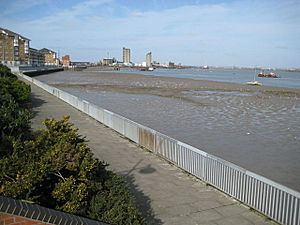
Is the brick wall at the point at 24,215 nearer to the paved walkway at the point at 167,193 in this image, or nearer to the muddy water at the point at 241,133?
the paved walkway at the point at 167,193

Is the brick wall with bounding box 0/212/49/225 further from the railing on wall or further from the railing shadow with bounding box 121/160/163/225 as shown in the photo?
the railing on wall

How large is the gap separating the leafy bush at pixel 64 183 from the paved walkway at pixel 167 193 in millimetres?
1107

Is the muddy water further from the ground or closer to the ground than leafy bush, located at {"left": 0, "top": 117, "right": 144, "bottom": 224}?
closer to the ground

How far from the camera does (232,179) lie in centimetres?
750

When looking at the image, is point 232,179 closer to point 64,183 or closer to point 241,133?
point 64,183

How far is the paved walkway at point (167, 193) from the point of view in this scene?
6.35 meters

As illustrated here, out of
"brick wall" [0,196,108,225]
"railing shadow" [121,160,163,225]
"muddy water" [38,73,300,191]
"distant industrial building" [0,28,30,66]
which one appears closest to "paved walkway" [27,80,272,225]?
"railing shadow" [121,160,163,225]

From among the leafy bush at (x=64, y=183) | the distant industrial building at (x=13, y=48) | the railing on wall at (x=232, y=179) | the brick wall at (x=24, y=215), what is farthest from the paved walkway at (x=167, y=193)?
the distant industrial building at (x=13, y=48)

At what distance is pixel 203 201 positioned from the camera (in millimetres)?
7148

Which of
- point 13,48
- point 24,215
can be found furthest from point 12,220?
point 13,48

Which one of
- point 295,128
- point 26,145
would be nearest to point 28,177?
point 26,145

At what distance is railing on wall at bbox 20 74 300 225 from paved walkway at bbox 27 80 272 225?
0.65 ft

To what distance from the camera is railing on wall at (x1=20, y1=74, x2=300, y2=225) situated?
622 cm

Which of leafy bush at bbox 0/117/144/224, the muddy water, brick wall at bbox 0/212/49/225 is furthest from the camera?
the muddy water
